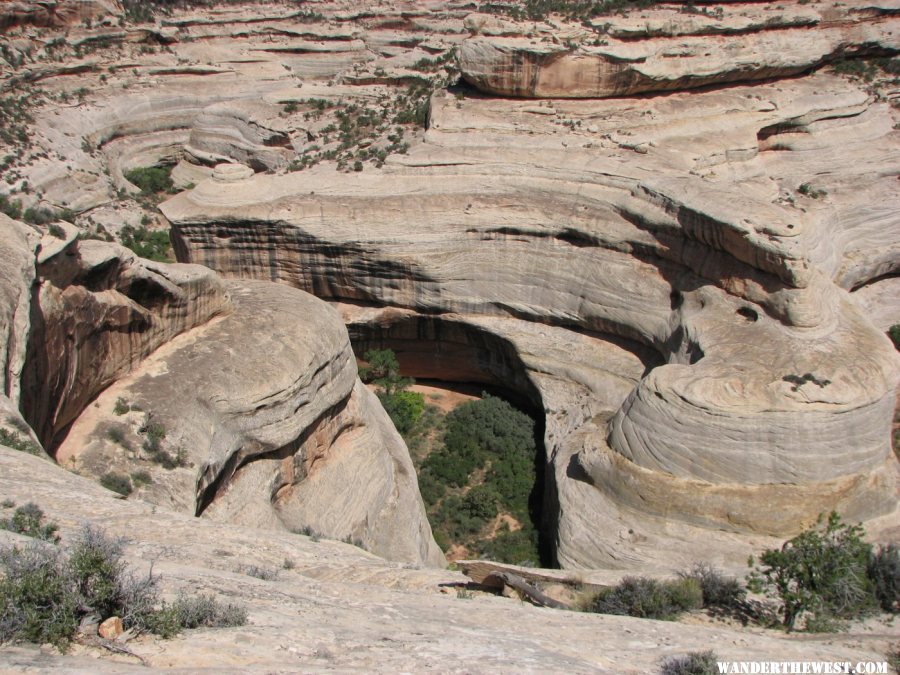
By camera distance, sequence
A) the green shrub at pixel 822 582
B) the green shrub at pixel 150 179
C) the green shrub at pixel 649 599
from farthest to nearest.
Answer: the green shrub at pixel 150 179, the green shrub at pixel 649 599, the green shrub at pixel 822 582

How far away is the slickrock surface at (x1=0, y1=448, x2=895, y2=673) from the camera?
4973mm

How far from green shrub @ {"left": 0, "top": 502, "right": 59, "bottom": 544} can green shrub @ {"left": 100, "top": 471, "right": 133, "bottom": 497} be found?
9.62 ft

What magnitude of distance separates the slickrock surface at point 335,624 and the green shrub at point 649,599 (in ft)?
0.96

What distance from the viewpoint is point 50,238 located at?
1016cm

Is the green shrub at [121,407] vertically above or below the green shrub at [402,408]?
below

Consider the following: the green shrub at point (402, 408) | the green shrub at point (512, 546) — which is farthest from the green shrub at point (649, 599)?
the green shrub at point (402, 408)

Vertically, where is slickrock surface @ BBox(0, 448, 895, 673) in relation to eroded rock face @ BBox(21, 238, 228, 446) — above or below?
below

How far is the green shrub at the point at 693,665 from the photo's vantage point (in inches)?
222

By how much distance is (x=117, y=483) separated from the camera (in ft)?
31.3

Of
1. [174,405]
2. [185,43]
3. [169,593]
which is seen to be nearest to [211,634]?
[169,593]

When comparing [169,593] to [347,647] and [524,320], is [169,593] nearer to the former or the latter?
[347,647]

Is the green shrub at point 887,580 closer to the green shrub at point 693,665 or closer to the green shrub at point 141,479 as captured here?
the green shrub at point 693,665

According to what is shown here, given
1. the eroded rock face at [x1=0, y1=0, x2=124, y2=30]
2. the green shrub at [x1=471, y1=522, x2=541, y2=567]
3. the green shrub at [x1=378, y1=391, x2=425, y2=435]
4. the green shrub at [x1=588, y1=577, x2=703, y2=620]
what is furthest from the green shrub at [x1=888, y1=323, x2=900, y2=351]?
the eroded rock face at [x1=0, y1=0, x2=124, y2=30]

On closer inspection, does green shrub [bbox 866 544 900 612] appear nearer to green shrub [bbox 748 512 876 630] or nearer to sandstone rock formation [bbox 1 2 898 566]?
green shrub [bbox 748 512 876 630]
